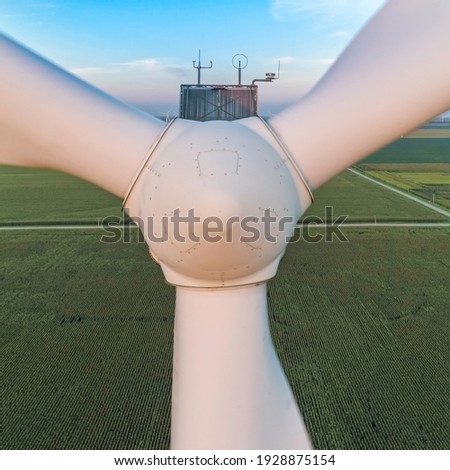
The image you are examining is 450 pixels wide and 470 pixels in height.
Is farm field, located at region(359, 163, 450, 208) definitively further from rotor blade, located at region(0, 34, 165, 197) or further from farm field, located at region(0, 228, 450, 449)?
rotor blade, located at region(0, 34, 165, 197)

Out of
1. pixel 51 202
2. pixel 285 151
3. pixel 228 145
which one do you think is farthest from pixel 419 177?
pixel 228 145

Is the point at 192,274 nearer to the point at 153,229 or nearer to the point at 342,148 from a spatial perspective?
the point at 153,229

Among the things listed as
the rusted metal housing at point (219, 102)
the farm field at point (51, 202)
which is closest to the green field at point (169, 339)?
the farm field at point (51, 202)

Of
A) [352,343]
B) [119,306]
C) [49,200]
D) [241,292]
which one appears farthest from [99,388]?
[49,200]

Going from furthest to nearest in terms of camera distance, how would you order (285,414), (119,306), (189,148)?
(119,306) < (285,414) < (189,148)

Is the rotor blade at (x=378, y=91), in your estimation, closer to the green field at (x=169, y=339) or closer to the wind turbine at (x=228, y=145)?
the wind turbine at (x=228, y=145)

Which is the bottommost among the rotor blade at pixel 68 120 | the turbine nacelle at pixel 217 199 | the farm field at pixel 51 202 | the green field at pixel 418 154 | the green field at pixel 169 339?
the green field at pixel 418 154
